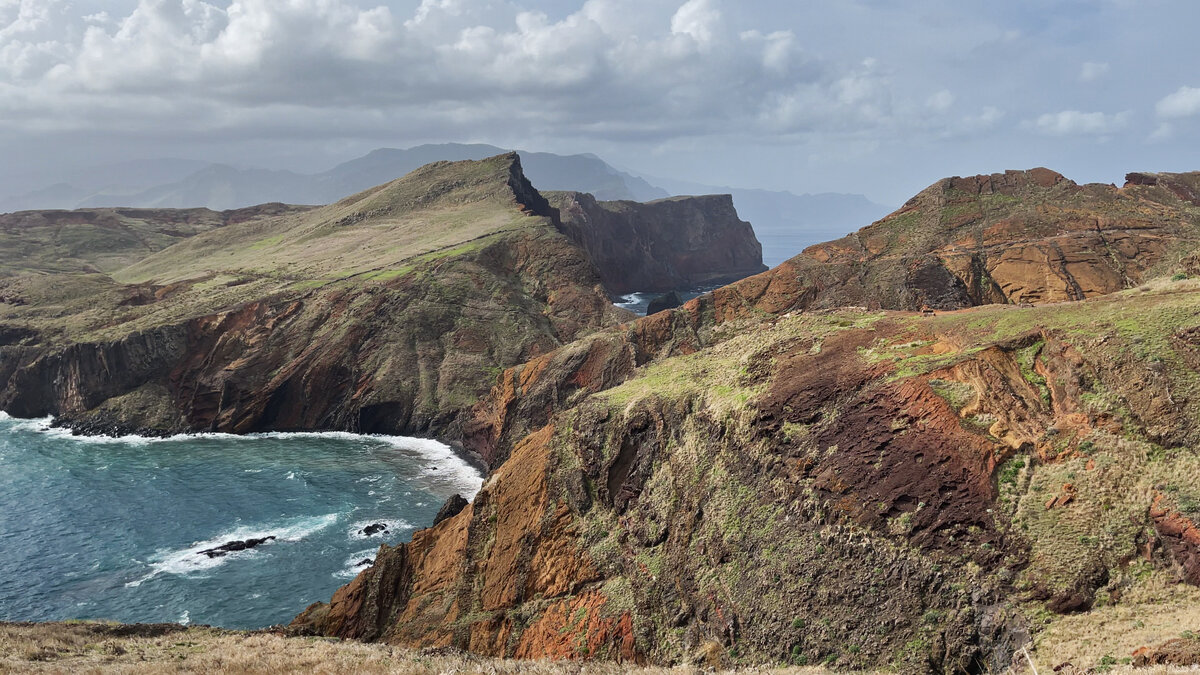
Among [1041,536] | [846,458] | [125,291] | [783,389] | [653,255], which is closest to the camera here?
[1041,536]

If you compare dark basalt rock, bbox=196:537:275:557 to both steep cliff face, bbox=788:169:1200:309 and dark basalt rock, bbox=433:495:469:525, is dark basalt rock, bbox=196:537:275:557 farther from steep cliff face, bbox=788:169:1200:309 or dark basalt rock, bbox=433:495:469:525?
steep cliff face, bbox=788:169:1200:309

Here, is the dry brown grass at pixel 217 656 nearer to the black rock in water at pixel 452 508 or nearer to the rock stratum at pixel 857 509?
the rock stratum at pixel 857 509

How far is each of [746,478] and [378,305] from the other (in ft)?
234

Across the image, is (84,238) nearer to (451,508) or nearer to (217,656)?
(451,508)

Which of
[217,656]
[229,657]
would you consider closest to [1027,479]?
[229,657]

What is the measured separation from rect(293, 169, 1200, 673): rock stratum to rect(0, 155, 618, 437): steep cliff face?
45.6 m

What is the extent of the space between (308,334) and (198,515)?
33.4 meters

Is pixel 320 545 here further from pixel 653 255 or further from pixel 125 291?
pixel 653 255

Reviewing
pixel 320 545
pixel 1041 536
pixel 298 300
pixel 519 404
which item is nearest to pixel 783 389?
pixel 1041 536

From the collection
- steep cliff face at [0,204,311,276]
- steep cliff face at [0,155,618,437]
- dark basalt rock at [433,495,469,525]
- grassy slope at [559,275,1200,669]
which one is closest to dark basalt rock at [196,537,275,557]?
dark basalt rock at [433,495,469,525]

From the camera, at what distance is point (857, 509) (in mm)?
21656

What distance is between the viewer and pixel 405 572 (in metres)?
31.6

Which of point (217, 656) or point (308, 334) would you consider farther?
point (308, 334)

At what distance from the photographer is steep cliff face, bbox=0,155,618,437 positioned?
3081 inches
